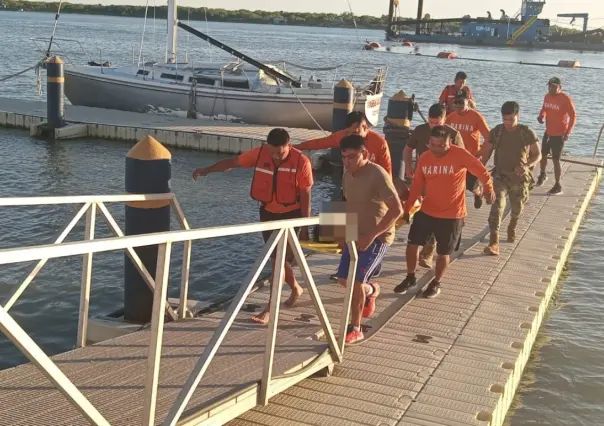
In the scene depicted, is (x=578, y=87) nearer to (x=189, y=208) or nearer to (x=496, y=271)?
(x=189, y=208)

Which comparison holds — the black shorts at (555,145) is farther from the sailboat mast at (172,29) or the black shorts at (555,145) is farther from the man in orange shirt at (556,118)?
the sailboat mast at (172,29)

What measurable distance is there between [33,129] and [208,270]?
11.7 meters

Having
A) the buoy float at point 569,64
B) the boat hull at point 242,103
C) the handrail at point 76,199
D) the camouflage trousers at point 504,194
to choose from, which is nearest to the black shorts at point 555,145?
the camouflage trousers at point 504,194

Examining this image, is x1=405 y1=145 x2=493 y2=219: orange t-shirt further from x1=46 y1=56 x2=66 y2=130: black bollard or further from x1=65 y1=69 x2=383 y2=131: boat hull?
x1=65 y1=69 x2=383 y2=131: boat hull

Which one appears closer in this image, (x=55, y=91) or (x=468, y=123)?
(x=468, y=123)

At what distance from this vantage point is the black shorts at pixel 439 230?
7320 millimetres

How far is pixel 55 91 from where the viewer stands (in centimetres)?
1972

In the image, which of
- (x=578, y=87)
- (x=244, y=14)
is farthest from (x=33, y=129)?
(x=244, y=14)

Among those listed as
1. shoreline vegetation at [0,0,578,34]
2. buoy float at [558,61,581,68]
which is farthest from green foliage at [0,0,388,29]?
buoy float at [558,61,581,68]

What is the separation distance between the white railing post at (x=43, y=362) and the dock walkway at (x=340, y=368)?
18.9 inches

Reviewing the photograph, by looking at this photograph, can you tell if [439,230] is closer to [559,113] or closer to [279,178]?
[279,178]

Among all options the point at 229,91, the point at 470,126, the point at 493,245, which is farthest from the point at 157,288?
the point at 229,91

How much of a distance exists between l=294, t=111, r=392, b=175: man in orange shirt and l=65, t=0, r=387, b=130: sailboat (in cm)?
1424

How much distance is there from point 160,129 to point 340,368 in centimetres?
1514
